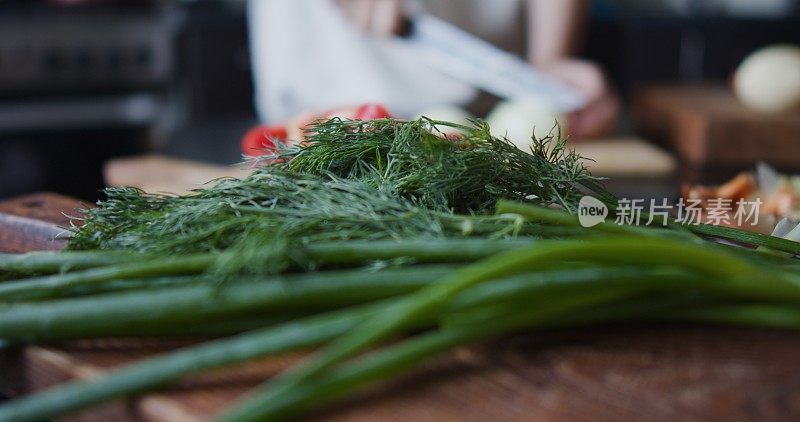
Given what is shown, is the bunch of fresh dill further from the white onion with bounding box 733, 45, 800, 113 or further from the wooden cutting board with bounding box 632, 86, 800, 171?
the white onion with bounding box 733, 45, 800, 113

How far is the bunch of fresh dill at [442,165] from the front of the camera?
0.94m

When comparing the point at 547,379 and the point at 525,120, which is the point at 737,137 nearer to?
the point at 525,120

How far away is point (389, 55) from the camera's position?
2.79 metres

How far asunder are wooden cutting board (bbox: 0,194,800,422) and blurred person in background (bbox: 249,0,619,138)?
1.74 metres

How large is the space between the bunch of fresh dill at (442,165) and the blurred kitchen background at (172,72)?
4.21 ft

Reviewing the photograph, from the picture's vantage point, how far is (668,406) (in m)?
0.67

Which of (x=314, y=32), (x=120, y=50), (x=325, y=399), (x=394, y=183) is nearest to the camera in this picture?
(x=325, y=399)

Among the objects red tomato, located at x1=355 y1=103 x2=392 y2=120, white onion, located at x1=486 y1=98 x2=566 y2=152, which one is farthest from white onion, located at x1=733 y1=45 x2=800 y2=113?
red tomato, located at x1=355 y1=103 x2=392 y2=120

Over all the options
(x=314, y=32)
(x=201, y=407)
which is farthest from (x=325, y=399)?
(x=314, y=32)

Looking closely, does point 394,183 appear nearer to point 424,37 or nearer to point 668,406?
point 668,406

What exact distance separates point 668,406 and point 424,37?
70.7 inches

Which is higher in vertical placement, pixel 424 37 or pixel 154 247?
pixel 424 37

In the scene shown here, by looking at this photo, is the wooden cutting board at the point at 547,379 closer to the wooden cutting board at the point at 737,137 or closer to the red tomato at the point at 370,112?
the red tomato at the point at 370,112

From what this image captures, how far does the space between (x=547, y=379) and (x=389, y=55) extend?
2.19 m
